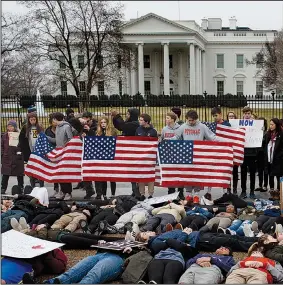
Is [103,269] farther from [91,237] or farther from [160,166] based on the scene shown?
[160,166]

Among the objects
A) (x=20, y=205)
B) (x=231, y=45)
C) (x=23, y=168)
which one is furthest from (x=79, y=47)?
(x=231, y=45)

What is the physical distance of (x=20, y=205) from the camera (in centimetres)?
881

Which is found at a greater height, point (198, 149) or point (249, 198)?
point (198, 149)

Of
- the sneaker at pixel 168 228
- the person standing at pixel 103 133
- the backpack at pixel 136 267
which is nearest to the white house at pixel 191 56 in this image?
the person standing at pixel 103 133

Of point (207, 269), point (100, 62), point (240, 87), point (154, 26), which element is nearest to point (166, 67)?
point (154, 26)

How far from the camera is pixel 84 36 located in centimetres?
3841

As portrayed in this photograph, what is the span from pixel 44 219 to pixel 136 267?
265 cm

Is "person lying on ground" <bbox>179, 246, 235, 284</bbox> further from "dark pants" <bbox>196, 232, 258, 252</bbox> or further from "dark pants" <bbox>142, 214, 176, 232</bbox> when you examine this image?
"dark pants" <bbox>142, 214, 176, 232</bbox>

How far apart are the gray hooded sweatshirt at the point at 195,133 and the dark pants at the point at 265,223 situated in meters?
2.67

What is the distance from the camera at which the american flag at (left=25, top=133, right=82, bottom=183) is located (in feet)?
35.3

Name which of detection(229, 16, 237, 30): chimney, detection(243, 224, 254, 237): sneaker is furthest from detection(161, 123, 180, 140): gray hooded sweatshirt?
detection(229, 16, 237, 30): chimney

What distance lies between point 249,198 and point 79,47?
1251 inches

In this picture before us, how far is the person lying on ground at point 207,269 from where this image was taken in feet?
18.7

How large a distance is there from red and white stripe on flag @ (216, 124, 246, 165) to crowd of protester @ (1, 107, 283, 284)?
0.87 feet
